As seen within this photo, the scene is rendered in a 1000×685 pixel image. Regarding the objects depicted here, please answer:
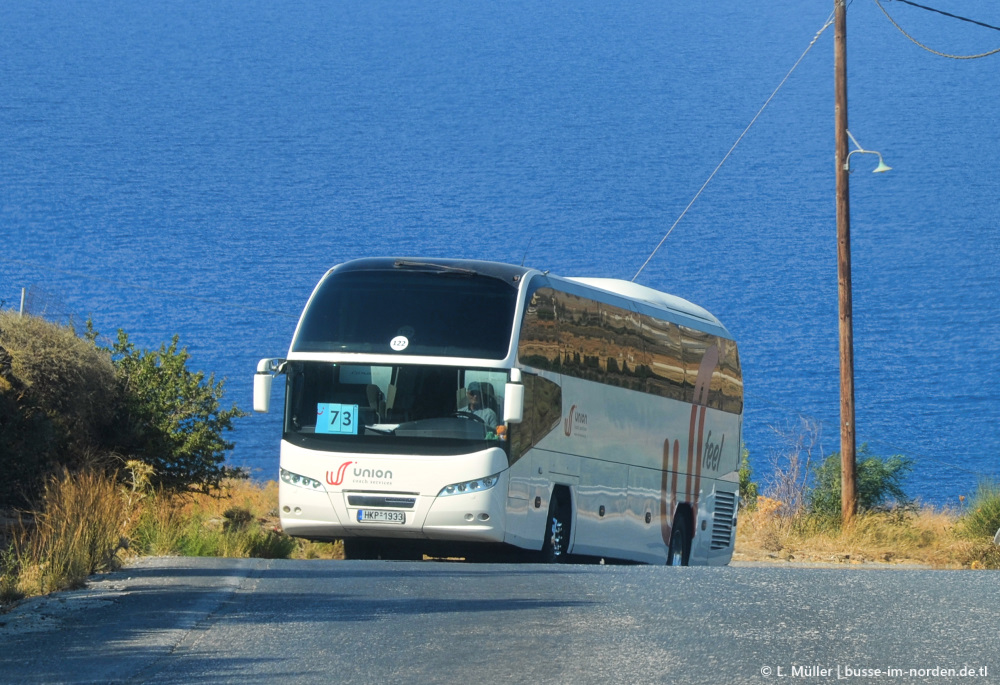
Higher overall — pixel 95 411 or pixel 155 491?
pixel 95 411

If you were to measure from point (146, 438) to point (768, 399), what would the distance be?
29497 mm

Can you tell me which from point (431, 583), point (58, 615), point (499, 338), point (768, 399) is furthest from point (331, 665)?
point (768, 399)

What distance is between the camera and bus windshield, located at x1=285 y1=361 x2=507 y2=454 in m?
16.2

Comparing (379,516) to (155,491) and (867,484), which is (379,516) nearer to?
(155,491)

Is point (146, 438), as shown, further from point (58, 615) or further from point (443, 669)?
point (443, 669)

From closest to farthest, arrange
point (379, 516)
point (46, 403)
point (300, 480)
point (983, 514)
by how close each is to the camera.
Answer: point (379, 516), point (300, 480), point (46, 403), point (983, 514)

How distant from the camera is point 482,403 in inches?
640

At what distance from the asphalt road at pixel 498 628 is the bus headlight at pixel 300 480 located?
295cm

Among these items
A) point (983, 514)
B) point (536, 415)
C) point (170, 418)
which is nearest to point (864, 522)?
point (983, 514)

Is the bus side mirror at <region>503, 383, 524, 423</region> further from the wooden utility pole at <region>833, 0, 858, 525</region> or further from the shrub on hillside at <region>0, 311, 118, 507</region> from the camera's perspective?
the wooden utility pole at <region>833, 0, 858, 525</region>

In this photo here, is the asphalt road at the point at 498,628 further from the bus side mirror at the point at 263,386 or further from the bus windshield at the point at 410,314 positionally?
the bus windshield at the point at 410,314

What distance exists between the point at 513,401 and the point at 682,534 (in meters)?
6.86

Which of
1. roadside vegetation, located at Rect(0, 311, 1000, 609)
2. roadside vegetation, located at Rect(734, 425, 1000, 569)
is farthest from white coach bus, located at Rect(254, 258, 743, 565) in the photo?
roadside vegetation, located at Rect(734, 425, 1000, 569)

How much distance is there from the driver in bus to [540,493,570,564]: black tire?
1707 mm
